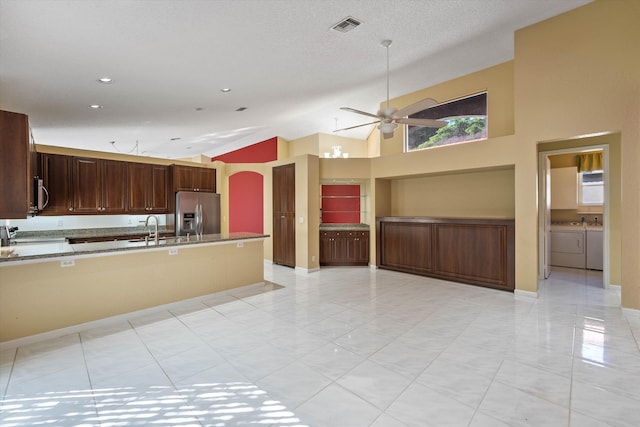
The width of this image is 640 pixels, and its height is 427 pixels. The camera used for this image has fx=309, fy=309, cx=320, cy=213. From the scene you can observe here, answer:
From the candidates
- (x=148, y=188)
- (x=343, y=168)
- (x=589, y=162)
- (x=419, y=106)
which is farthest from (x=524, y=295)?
(x=148, y=188)

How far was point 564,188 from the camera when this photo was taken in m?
6.65

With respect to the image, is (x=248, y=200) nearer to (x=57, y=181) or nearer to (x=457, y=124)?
(x=57, y=181)

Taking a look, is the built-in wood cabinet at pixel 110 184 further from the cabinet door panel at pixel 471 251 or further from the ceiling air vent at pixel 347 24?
the cabinet door panel at pixel 471 251

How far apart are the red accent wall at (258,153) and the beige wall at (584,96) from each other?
6901mm

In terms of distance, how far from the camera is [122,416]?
6.03 feet

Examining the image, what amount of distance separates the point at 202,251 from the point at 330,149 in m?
6.22

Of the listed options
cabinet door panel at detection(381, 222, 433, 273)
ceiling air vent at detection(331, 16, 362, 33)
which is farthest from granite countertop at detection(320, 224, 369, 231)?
ceiling air vent at detection(331, 16, 362, 33)

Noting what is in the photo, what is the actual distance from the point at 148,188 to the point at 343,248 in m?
4.13

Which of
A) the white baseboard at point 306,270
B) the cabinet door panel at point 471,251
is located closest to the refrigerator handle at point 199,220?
the white baseboard at point 306,270

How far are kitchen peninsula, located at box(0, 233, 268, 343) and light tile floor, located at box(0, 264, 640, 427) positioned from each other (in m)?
0.21

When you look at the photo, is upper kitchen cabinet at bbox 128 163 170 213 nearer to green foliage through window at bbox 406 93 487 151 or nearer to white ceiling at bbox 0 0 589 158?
white ceiling at bbox 0 0 589 158

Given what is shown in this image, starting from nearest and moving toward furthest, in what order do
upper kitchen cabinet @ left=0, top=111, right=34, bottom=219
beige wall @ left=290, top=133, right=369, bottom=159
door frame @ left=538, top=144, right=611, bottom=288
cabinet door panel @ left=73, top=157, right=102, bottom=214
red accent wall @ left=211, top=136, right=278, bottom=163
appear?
upper kitchen cabinet @ left=0, top=111, right=34, bottom=219, door frame @ left=538, top=144, right=611, bottom=288, cabinet door panel @ left=73, top=157, right=102, bottom=214, beige wall @ left=290, top=133, right=369, bottom=159, red accent wall @ left=211, top=136, right=278, bottom=163

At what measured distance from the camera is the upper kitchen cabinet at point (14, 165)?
9.65 feet

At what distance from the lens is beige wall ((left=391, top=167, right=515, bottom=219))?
5211 millimetres
